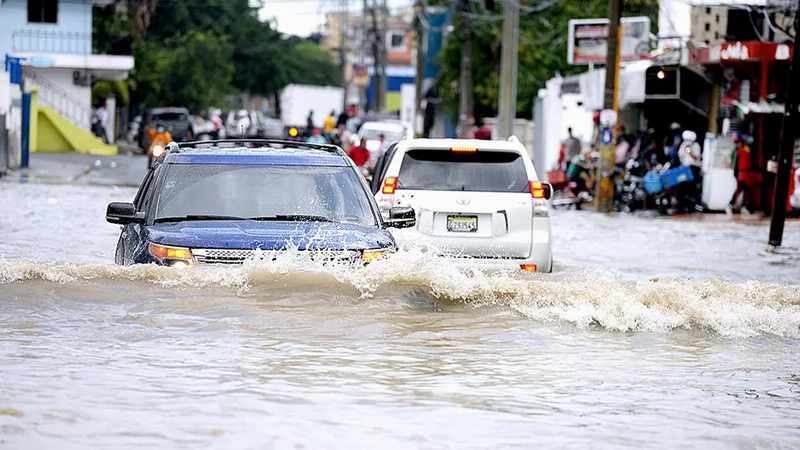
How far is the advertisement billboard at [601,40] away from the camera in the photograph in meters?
35.6

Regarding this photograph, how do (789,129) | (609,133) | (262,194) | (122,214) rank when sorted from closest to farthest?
(122,214) < (262,194) < (789,129) < (609,133)

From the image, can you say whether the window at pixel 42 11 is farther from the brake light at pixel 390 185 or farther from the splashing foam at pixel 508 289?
the splashing foam at pixel 508 289

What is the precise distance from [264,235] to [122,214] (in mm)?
1142

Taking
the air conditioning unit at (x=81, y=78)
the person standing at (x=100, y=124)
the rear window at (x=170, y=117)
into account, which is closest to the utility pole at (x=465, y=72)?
the rear window at (x=170, y=117)

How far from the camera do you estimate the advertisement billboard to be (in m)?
35.6

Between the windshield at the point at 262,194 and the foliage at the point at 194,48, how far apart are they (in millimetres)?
49829

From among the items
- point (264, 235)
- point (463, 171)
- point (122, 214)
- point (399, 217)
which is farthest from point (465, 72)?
point (264, 235)

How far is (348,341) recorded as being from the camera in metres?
10.0

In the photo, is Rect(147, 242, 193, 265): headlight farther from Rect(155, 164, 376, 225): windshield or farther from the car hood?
Rect(155, 164, 376, 225): windshield

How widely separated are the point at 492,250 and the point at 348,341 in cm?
481

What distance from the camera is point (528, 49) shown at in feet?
181

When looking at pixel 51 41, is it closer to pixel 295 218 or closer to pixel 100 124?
pixel 100 124

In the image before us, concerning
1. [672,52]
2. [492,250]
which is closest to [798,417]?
[492,250]

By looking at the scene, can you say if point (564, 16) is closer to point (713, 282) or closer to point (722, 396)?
point (713, 282)
